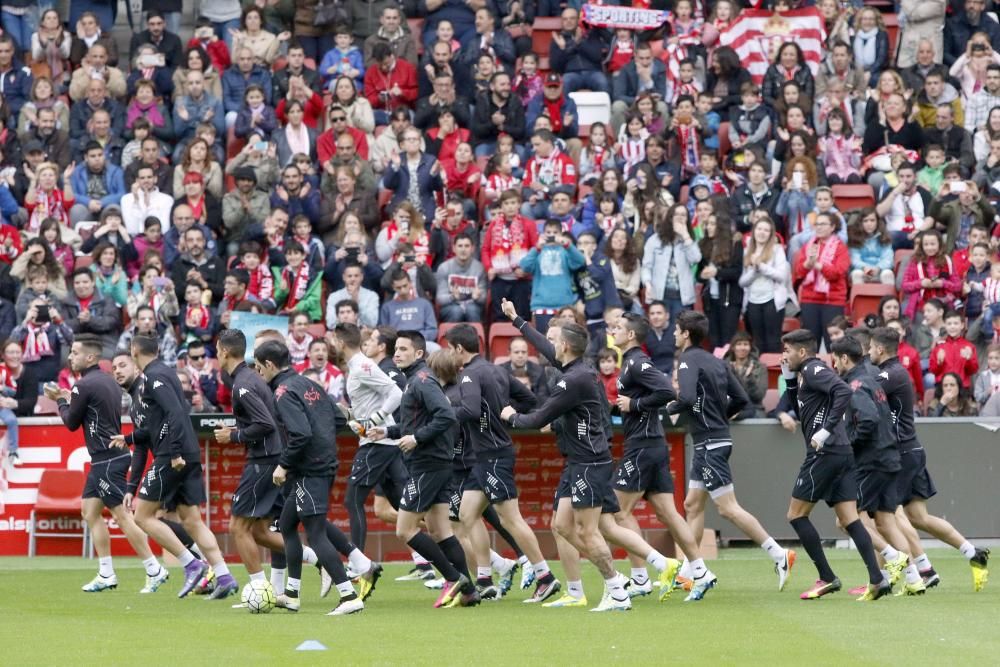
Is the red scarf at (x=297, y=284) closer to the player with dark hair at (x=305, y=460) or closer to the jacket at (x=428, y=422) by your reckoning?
the jacket at (x=428, y=422)

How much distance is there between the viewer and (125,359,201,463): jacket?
14484 millimetres

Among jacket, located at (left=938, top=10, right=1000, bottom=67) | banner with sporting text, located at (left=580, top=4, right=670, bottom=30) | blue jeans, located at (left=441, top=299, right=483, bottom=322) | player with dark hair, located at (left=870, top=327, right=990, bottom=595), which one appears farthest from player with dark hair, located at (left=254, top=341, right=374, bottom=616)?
jacket, located at (left=938, top=10, right=1000, bottom=67)

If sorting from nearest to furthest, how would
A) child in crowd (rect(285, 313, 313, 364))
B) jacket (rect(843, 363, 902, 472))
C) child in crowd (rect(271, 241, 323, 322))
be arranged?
jacket (rect(843, 363, 902, 472))
child in crowd (rect(285, 313, 313, 364))
child in crowd (rect(271, 241, 323, 322))

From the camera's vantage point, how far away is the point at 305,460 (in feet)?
42.4

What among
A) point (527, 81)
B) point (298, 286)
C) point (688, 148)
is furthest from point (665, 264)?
point (527, 81)

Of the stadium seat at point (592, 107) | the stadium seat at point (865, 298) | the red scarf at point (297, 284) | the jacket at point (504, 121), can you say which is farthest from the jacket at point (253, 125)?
the stadium seat at point (865, 298)

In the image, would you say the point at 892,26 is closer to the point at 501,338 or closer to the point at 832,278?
the point at 832,278

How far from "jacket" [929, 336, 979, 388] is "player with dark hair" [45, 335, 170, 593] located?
9163mm

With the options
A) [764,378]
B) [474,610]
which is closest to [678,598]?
[474,610]

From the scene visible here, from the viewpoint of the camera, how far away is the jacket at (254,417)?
1338cm

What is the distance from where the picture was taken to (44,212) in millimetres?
22266

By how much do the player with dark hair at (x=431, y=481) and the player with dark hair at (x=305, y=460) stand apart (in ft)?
2.28

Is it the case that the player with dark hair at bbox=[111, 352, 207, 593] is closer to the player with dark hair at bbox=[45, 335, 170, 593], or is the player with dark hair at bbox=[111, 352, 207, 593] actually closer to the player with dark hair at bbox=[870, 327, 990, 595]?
the player with dark hair at bbox=[45, 335, 170, 593]

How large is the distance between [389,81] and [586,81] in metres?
2.78
